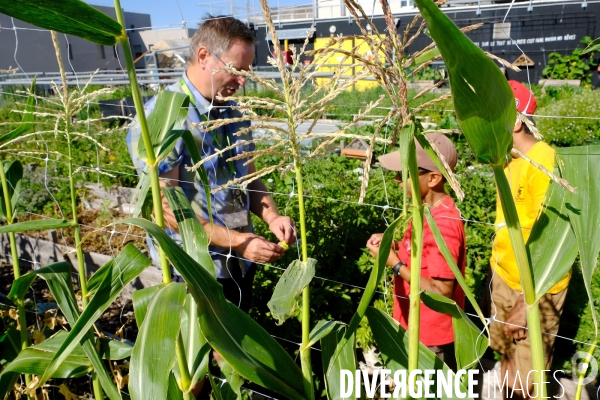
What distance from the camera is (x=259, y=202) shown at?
2469 millimetres

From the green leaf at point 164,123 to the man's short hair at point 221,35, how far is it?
557 mm

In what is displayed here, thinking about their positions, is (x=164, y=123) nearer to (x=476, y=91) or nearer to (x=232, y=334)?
(x=232, y=334)

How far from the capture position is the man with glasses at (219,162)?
2025 millimetres

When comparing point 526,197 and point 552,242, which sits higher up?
point 552,242

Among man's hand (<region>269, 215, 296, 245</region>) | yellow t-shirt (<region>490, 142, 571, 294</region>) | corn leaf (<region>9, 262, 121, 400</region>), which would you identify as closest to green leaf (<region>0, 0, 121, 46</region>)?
corn leaf (<region>9, 262, 121, 400</region>)

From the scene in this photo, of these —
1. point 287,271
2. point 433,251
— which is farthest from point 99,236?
point 287,271

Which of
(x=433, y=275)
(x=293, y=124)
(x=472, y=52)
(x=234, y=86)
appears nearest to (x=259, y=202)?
(x=234, y=86)

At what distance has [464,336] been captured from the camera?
123 cm

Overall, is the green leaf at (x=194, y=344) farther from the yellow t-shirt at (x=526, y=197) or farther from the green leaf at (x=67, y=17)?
the yellow t-shirt at (x=526, y=197)

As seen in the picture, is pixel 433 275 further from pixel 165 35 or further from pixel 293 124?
pixel 165 35

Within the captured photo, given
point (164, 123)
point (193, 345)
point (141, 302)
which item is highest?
point (164, 123)

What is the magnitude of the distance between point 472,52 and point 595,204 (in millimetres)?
562

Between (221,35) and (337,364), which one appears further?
(221,35)

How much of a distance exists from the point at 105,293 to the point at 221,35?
122 cm
